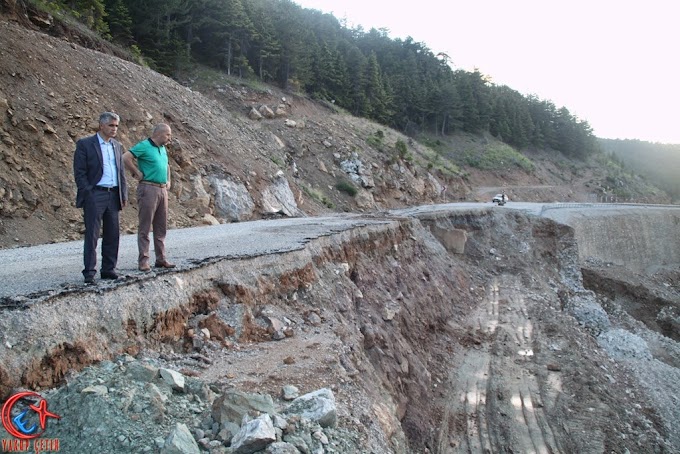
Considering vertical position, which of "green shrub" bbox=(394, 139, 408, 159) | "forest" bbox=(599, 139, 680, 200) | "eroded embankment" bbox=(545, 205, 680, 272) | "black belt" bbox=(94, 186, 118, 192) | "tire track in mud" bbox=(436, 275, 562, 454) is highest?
"forest" bbox=(599, 139, 680, 200)

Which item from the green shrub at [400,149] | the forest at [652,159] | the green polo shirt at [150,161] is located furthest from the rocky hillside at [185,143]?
the forest at [652,159]

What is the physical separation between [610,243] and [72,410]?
31554 millimetres

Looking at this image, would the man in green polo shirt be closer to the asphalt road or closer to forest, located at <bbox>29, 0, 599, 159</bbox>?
the asphalt road

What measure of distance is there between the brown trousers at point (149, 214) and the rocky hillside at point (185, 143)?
4826 mm

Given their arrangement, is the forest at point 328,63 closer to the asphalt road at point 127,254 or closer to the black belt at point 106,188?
the asphalt road at point 127,254

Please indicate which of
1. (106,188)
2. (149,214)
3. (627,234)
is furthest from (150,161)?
(627,234)

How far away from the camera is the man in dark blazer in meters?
4.68

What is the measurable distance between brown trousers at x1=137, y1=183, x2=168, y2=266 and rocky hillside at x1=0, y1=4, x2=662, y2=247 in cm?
483

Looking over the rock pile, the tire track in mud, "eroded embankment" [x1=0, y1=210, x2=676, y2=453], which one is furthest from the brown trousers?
the tire track in mud

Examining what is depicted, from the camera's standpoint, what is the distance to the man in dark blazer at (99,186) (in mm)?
4676

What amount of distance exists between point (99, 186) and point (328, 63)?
135 feet

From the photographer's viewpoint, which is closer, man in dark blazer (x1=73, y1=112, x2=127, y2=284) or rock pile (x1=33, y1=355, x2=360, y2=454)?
rock pile (x1=33, y1=355, x2=360, y2=454)

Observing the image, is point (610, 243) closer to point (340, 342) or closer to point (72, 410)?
point (340, 342)

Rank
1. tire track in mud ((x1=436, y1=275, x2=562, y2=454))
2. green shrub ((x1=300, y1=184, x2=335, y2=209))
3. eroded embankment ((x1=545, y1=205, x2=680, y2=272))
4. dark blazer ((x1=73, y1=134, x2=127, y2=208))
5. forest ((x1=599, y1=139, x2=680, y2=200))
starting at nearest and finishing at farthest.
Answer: dark blazer ((x1=73, y1=134, x2=127, y2=208))
tire track in mud ((x1=436, y1=275, x2=562, y2=454))
green shrub ((x1=300, y1=184, x2=335, y2=209))
eroded embankment ((x1=545, y1=205, x2=680, y2=272))
forest ((x1=599, y1=139, x2=680, y2=200))
